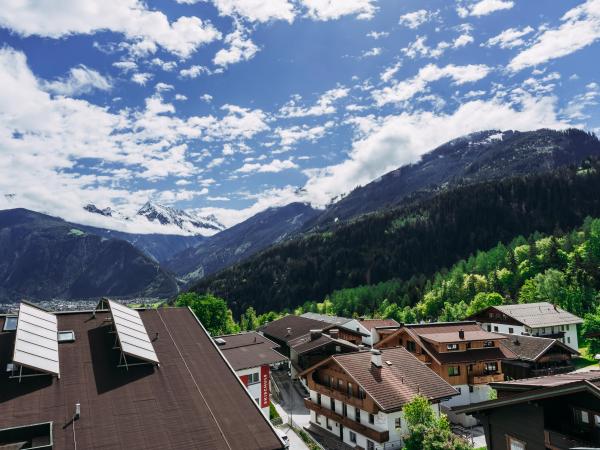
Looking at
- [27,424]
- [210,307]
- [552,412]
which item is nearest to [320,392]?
[552,412]

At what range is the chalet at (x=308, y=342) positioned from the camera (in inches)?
2785

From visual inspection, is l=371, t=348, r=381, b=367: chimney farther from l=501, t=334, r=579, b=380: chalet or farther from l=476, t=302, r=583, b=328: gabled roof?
l=476, t=302, r=583, b=328: gabled roof

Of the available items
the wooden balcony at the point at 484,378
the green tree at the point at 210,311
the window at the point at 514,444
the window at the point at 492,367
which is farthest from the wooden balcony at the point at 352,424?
the green tree at the point at 210,311

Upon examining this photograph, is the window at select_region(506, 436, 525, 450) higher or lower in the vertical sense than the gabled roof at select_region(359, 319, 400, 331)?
higher

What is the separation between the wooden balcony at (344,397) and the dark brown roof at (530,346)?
32089mm

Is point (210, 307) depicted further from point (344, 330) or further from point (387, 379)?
point (387, 379)

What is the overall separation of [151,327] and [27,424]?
10.6 metres

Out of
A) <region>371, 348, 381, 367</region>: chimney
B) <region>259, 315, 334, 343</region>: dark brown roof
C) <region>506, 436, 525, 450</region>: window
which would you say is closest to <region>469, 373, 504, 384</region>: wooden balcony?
<region>371, 348, 381, 367</region>: chimney

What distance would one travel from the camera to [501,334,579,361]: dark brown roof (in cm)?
6372

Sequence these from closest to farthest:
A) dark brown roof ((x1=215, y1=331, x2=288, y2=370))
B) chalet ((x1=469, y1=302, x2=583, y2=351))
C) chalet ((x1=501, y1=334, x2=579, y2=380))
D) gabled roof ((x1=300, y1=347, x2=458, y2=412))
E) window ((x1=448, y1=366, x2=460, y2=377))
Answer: gabled roof ((x1=300, y1=347, x2=458, y2=412)), dark brown roof ((x1=215, y1=331, x2=288, y2=370)), window ((x1=448, y1=366, x2=460, y2=377)), chalet ((x1=501, y1=334, x2=579, y2=380)), chalet ((x1=469, y1=302, x2=583, y2=351))

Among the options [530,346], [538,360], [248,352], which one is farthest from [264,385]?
[530,346]

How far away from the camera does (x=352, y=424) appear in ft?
146

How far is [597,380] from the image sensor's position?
19.1 meters

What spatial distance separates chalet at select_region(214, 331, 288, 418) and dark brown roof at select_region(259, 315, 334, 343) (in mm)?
29371
